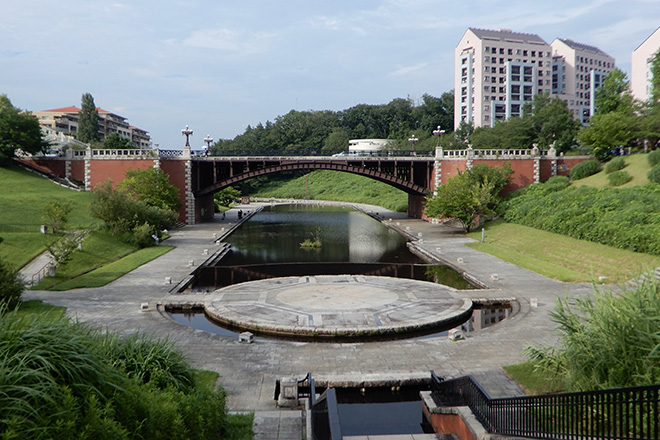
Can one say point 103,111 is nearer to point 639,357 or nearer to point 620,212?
point 620,212

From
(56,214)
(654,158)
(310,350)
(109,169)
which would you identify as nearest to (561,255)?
(654,158)

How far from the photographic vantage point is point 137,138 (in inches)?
6644

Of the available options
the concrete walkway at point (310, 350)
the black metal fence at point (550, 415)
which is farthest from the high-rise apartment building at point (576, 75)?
the black metal fence at point (550, 415)

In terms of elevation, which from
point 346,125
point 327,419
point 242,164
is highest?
point 346,125

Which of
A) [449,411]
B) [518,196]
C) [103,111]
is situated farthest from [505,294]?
[103,111]

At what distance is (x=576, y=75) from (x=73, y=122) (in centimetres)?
12279

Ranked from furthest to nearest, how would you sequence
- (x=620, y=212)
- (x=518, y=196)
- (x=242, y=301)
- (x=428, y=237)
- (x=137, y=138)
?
(x=137, y=138) → (x=518, y=196) → (x=428, y=237) → (x=620, y=212) → (x=242, y=301)

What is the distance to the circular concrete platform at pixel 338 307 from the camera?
62.6 ft

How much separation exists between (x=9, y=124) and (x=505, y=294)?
57283 mm

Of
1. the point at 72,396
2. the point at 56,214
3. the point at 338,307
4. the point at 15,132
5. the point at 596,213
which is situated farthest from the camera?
the point at 15,132

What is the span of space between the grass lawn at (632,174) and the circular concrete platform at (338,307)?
93.0ft

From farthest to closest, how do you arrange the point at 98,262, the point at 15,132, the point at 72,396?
the point at 15,132 → the point at 98,262 → the point at 72,396

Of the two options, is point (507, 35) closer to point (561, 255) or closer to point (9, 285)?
point (561, 255)

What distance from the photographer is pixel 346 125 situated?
488 feet
